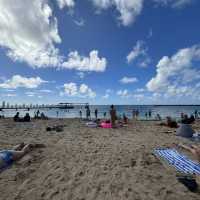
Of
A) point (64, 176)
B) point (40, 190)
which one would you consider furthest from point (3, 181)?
point (64, 176)

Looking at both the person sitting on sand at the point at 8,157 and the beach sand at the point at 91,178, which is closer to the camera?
the beach sand at the point at 91,178

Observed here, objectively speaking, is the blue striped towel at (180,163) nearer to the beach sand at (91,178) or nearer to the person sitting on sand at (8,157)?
the beach sand at (91,178)

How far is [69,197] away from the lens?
374 centimetres

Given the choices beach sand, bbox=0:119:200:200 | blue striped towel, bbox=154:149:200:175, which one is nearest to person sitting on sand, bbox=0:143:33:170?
beach sand, bbox=0:119:200:200

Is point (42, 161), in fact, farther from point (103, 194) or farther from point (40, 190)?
point (103, 194)

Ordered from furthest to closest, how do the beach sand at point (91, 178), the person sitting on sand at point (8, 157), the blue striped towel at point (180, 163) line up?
the person sitting on sand at point (8, 157) → the blue striped towel at point (180, 163) → the beach sand at point (91, 178)

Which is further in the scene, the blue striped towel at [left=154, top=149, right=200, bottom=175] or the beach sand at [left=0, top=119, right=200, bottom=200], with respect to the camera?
the blue striped towel at [left=154, top=149, right=200, bottom=175]

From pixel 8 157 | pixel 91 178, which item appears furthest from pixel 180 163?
pixel 8 157

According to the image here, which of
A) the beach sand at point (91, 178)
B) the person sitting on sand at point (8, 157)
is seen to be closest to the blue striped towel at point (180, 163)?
the beach sand at point (91, 178)

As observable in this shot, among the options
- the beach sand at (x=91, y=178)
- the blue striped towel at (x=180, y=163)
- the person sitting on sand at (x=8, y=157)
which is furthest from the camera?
the person sitting on sand at (x=8, y=157)

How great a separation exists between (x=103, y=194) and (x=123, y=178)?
0.90m

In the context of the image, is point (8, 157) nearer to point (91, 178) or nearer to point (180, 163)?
point (91, 178)

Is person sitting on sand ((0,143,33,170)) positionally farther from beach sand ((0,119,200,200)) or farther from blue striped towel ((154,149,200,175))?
blue striped towel ((154,149,200,175))

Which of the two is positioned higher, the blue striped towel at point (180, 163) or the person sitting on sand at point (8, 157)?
the person sitting on sand at point (8, 157)
